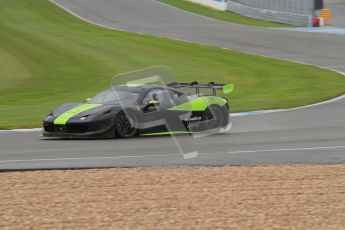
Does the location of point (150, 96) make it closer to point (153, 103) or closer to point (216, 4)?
point (153, 103)

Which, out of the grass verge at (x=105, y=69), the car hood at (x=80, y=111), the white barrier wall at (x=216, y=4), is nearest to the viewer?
the car hood at (x=80, y=111)

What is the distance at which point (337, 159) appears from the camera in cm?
1274

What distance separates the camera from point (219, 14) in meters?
55.8

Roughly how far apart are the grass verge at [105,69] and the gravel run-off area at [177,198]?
752cm

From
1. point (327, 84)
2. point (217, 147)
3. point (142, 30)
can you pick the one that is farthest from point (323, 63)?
point (217, 147)

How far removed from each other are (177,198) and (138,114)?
6524 millimetres

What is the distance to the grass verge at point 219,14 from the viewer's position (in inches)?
2001

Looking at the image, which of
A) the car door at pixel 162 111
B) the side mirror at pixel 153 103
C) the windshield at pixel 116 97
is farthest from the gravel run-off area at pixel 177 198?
the windshield at pixel 116 97

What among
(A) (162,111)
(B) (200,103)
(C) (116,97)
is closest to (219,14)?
(B) (200,103)

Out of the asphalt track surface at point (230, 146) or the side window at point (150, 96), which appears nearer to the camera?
the asphalt track surface at point (230, 146)

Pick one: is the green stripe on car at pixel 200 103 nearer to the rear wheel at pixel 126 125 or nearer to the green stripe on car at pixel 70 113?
the rear wheel at pixel 126 125

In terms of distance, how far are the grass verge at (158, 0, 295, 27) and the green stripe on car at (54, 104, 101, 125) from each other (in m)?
34.4

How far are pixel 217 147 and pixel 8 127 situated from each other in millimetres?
5709

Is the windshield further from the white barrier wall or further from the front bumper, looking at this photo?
the white barrier wall
